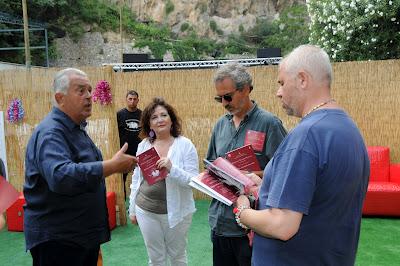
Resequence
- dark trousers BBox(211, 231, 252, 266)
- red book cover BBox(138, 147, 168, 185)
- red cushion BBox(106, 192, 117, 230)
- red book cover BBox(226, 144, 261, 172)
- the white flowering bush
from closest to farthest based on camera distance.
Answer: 1. red book cover BBox(226, 144, 261, 172)
2. dark trousers BBox(211, 231, 252, 266)
3. red book cover BBox(138, 147, 168, 185)
4. red cushion BBox(106, 192, 117, 230)
5. the white flowering bush

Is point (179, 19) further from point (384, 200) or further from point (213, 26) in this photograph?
point (384, 200)

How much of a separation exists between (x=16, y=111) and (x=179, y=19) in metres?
47.6

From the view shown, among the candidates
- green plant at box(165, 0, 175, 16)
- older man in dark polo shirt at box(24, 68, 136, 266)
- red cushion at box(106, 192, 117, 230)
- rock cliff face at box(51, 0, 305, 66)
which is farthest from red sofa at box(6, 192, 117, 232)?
green plant at box(165, 0, 175, 16)

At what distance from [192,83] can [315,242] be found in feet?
18.2

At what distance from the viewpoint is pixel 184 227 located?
3320 mm

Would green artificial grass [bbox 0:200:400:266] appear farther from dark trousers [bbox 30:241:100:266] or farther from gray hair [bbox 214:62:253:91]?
gray hair [bbox 214:62:253:91]

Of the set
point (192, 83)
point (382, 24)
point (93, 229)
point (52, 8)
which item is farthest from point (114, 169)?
point (52, 8)

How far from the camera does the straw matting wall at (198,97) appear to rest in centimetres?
623

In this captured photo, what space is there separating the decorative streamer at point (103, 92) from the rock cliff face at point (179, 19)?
35.2 m

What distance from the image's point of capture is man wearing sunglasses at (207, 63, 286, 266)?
2.54 meters

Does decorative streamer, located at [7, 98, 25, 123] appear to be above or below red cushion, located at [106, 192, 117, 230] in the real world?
above

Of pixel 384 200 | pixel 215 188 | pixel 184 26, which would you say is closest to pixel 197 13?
pixel 184 26

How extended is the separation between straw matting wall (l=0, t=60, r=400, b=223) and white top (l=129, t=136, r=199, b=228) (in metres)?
2.26

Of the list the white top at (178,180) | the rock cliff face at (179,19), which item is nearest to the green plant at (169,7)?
the rock cliff face at (179,19)
